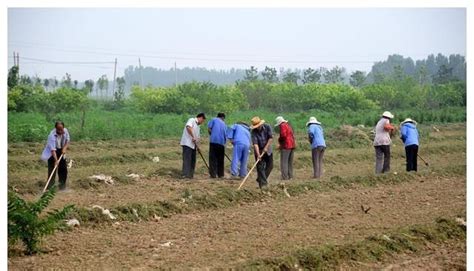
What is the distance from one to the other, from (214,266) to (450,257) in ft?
9.66

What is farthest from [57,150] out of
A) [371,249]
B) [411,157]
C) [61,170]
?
[411,157]

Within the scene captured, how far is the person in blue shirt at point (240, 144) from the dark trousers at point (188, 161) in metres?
0.84

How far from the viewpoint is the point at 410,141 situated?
45.2 ft

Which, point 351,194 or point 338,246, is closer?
point 338,246

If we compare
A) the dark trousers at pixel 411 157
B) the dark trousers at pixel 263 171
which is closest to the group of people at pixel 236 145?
the dark trousers at pixel 263 171

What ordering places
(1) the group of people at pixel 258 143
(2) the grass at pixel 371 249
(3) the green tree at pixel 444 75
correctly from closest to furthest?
(2) the grass at pixel 371 249 → (1) the group of people at pixel 258 143 → (3) the green tree at pixel 444 75

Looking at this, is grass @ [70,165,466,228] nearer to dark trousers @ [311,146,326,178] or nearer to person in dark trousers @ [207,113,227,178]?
dark trousers @ [311,146,326,178]

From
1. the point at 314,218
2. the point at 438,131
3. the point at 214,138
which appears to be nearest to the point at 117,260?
the point at 314,218

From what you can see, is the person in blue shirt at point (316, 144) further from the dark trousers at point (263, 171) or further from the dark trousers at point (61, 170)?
the dark trousers at point (61, 170)

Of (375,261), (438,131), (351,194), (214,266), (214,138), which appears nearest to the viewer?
(214,266)

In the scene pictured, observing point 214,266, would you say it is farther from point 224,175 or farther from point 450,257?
point 224,175

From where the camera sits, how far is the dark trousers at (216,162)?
13414 mm

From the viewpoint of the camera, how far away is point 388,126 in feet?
44.4

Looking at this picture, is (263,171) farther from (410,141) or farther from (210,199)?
(410,141)
